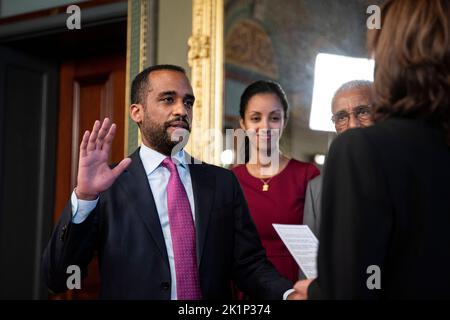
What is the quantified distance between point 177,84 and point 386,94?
0.99 metres

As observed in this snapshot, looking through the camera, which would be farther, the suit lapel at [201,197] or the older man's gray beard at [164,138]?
the older man's gray beard at [164,138]

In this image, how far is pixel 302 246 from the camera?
61.4 inches

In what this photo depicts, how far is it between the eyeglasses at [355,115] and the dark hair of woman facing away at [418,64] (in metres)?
1.10

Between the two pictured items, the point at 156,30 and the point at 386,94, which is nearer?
the point at 386,94

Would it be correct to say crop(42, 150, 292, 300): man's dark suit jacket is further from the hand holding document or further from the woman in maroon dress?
the woman in maroon dress

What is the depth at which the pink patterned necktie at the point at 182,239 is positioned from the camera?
5.33ft

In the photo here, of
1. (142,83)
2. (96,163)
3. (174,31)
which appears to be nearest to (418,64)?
(96,163)

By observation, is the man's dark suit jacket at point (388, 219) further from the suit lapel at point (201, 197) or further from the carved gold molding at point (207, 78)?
the carved gold molding at point (207, 78)

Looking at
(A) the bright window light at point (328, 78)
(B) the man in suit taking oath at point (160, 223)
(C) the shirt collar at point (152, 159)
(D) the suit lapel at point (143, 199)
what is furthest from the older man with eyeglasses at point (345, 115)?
(D) the suit lapel at point (143, 199)

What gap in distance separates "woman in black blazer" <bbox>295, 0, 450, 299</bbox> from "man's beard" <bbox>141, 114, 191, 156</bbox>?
914mm

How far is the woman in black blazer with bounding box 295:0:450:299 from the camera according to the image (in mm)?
924
